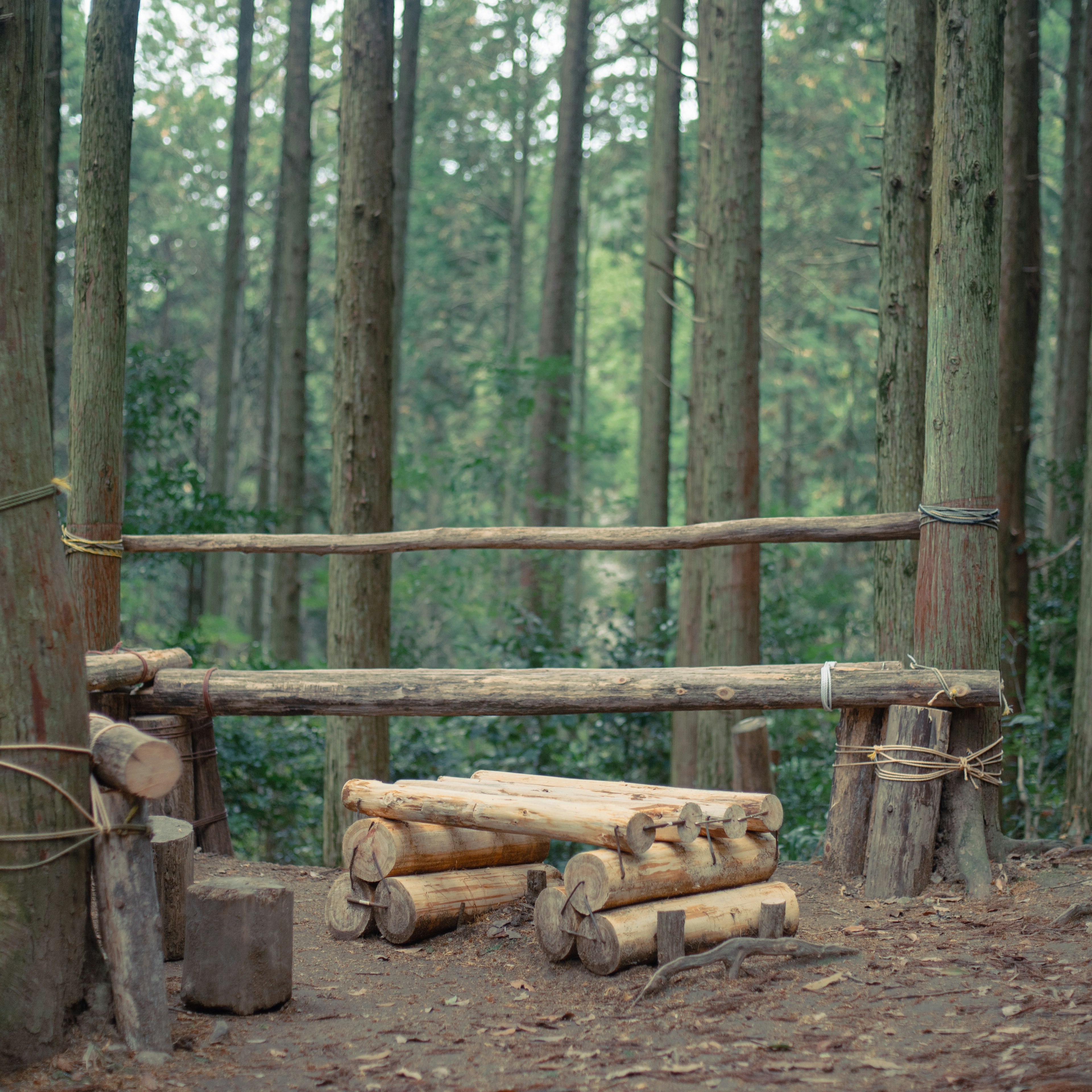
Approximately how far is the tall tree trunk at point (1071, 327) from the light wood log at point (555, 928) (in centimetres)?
789

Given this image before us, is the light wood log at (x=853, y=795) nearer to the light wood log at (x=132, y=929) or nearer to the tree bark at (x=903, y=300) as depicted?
the tree bark at (x=903, y=300)

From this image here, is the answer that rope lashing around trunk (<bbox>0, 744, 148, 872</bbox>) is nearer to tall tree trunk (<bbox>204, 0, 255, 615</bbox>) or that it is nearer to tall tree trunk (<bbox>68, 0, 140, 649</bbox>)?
tall tree trunk (<bbox>68, 0, 140, 649</bbox>)

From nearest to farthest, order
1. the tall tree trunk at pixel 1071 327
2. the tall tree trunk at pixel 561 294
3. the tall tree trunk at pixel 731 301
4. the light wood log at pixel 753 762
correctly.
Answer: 1. the light wood log at pixel 753 762
2. the tall tree trunk at pixel 731 301
3. the tall tree trunk at pixel 1071 327
4. the tall tree trunk at pixel 561 294

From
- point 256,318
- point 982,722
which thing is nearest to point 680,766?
point 982,722

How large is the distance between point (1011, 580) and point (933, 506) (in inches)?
164

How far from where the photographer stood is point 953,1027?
3111 millimetres

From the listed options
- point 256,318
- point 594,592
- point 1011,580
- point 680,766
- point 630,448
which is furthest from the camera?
point 630,448

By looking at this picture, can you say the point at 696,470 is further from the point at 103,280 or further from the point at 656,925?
the point at 656,925

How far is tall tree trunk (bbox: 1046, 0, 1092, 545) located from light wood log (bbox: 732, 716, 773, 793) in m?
4.71

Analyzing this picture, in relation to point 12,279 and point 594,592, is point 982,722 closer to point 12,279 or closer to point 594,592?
point 12,279

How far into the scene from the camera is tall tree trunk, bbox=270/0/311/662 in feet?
41.5

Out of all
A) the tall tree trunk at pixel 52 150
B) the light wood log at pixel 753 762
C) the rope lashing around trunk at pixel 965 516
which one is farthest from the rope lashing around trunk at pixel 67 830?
the tall tree trunk at pixel 52 150

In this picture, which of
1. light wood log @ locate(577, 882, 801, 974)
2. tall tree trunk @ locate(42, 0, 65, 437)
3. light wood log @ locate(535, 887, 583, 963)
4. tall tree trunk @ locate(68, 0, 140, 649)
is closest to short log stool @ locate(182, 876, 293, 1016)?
light wood log @ locate(535, 887, 583, 963)

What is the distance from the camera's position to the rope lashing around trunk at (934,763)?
457cm
